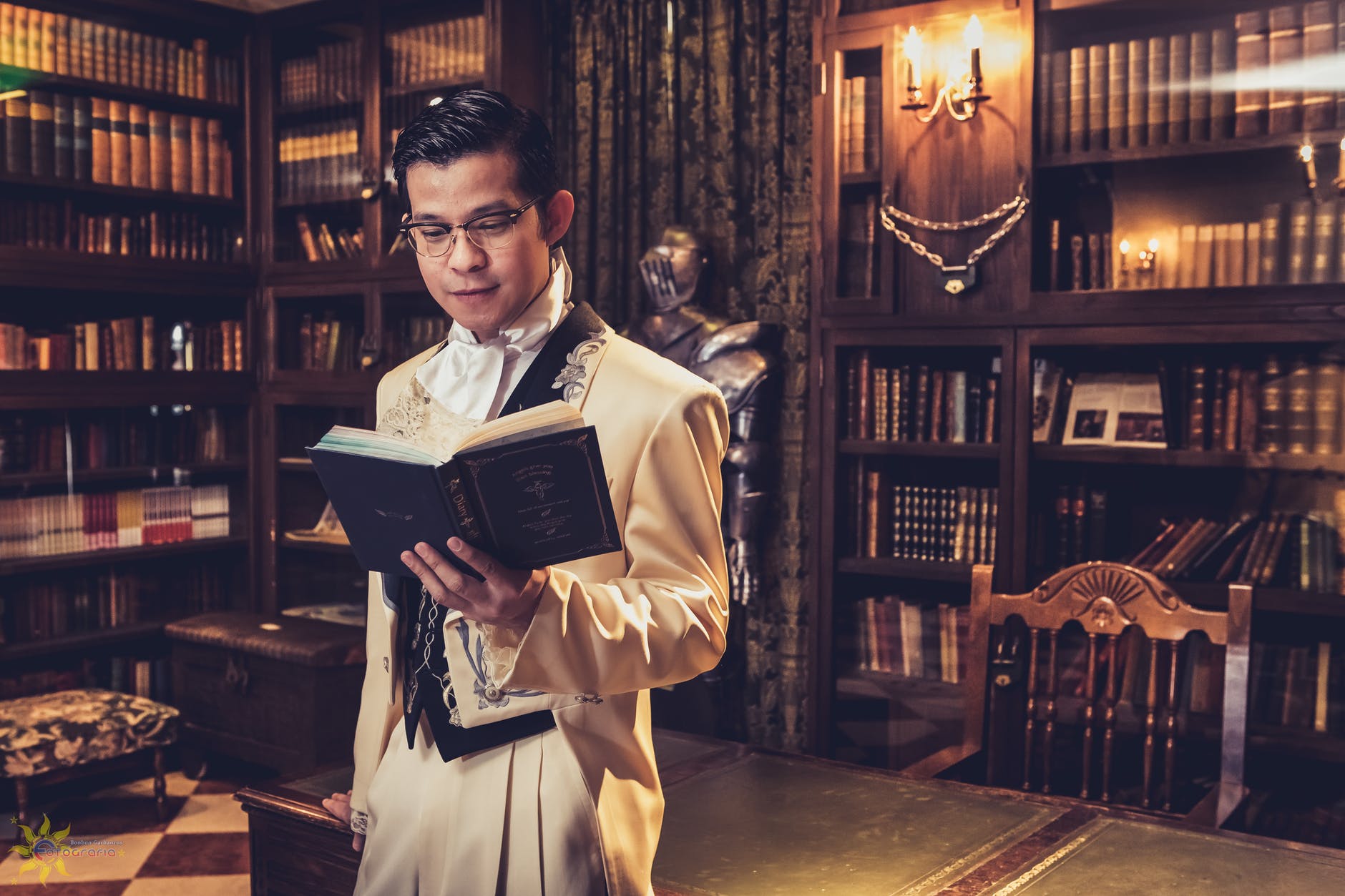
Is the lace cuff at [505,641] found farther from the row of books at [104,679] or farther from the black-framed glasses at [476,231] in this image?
the row of books at [104,679]

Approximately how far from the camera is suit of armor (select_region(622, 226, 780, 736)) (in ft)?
10.6

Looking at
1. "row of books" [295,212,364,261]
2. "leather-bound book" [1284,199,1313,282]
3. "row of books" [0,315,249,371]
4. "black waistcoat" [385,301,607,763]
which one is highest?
"row of books" [295,212,364,261]

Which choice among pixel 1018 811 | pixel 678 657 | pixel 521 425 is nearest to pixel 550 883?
pixel 678 657

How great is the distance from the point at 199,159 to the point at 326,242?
0.54 m

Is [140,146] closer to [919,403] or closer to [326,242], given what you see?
[326,242]

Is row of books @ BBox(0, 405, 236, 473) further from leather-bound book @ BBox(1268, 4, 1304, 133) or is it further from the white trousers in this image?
leather-bound book @ BBox(1268, 4, 1304, 133)

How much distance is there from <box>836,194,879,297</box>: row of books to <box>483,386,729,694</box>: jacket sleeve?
1921 millimetres

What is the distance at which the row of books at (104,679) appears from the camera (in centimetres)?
377

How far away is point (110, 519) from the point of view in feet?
13.2

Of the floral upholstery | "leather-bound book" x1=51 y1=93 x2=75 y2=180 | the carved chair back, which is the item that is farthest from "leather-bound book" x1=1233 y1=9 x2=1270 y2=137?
"leather-bound book" x1=51 y1=93 x2=75 y2=180

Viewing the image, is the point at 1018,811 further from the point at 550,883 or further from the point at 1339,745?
the point at 1339,745

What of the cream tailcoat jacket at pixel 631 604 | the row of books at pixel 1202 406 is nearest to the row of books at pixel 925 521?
the row of books at pixel 1202 406

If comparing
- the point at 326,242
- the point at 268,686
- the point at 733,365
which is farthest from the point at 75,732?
the point at 733,365

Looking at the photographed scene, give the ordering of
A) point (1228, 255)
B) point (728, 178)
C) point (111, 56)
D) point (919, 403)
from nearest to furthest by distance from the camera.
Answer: point (1228, 255) → point (919, 403) → point (728, 178) → point (111, 56)
